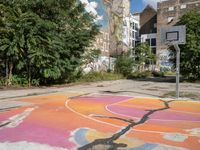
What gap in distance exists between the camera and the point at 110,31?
167 feet

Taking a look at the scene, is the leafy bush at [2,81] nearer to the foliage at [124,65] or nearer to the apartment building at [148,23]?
the foliage at [124,65]

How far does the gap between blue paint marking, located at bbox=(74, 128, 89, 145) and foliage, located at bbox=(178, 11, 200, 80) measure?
24.0m

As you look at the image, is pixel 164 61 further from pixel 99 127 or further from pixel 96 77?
pixel 99 127

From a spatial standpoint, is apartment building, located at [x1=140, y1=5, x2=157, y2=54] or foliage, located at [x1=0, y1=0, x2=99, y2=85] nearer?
foliage, located at [x1=0, y1=0, x2=99, y2=85]

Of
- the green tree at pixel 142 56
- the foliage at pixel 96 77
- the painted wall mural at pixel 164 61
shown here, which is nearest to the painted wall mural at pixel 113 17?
the green tree at pixel 142 56

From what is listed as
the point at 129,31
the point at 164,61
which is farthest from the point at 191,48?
the point at 129,31

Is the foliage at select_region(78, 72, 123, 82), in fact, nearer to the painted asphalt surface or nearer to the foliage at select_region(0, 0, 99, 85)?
the foliage at select_region(0, 0, 99, 85)

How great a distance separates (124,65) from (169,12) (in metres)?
32.5

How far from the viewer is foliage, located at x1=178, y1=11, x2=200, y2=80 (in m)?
30.3

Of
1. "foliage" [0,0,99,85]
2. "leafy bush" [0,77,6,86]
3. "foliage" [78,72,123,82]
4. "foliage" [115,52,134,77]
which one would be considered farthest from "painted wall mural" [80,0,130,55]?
"leafy bush" [0,77,6,86]

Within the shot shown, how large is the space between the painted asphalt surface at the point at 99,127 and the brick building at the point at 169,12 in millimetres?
50985

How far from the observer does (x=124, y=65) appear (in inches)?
1558

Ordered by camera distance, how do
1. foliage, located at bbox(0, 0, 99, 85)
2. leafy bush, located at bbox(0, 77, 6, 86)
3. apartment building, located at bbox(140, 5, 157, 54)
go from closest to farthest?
foliage, located at bbox(0, 0, 99, 85)
leafy bush, located at bbox(0, 77, 6, 86)
apartment building, located at bbox(140, 5, 157, 54)

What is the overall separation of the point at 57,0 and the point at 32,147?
17.3 meters
